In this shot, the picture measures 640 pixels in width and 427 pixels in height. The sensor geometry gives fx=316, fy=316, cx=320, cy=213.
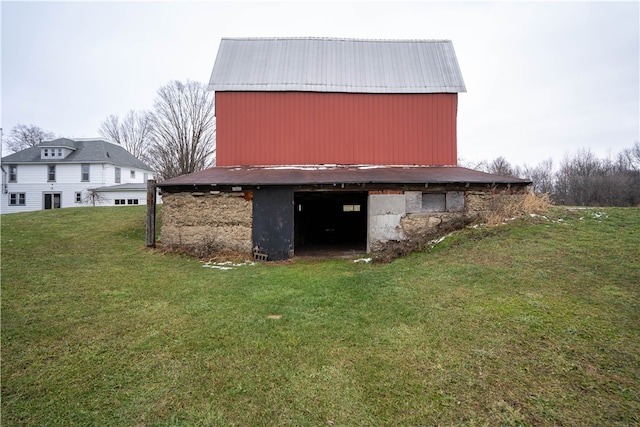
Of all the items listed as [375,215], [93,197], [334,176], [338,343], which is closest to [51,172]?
[93,197]

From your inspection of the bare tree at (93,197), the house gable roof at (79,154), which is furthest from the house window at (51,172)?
the bare tree at (93,197)

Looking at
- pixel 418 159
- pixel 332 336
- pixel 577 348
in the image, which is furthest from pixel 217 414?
pixel 418 159

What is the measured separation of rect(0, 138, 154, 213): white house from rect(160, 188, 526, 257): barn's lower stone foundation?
19.2 metres

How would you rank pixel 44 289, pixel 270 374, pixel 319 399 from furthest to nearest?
pixel 44 289 < pixel 270 374 < pixel 319 399

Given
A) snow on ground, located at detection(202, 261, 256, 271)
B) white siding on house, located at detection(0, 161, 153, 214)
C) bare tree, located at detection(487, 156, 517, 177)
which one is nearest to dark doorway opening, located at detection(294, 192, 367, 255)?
snow on ground, located at detection(202, 261, 256, 271)

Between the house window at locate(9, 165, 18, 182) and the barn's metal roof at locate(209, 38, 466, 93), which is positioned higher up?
the barn's metal roof at locate(209, 38, 466, 93)

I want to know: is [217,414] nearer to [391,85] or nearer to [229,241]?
[229,241]

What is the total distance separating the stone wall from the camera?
10578 millimetres

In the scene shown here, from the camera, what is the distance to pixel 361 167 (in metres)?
13.5

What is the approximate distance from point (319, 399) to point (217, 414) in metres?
1.00

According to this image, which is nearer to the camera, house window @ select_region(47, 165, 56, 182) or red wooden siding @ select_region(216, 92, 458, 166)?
red wooden siding @ select_region(216, 92, 458, 166)

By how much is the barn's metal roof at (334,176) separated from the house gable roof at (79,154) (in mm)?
21089

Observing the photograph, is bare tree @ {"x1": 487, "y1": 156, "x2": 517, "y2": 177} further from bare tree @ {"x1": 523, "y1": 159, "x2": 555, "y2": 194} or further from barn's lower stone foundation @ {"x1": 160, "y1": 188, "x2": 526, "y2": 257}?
barn's lower stone foundation @ {"x1": 160, "y1": 188, "x2": 526, "y2": 257}

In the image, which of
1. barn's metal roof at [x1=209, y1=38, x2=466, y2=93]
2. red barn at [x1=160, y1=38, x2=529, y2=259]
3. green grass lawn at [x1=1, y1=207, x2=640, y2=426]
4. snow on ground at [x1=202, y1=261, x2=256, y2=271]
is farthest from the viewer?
barn's metal roof at [x1=209, y1=38, x2=466, y2=93]
